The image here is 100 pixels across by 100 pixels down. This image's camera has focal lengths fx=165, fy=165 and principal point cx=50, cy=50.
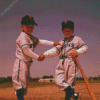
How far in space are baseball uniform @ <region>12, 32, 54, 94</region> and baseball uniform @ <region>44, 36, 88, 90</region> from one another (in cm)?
23

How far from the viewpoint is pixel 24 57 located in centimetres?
188

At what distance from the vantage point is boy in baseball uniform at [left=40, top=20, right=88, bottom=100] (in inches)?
73.5

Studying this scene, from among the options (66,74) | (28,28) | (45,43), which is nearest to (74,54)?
(66,74)

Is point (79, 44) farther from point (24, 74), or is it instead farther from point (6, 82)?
point (6, 82)

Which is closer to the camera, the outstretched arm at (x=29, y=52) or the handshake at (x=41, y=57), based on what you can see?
the outstretched arm at (x=29, y=52)

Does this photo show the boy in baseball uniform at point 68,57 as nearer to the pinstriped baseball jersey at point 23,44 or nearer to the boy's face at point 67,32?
the boy's face at point 67,32

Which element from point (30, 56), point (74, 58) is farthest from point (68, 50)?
point (30, 56)

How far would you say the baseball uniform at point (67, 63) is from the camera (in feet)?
6.17

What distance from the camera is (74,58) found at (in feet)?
6.30

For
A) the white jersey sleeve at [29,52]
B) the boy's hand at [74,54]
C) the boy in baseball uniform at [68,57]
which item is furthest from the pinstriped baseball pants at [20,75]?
the boy's hand at [74,54]

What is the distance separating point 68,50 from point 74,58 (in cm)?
12

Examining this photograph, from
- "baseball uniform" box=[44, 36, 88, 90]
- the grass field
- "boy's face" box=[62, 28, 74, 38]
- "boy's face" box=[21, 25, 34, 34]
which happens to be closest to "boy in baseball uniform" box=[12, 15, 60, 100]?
"boy's face" box=[21, 25, 34, 34]

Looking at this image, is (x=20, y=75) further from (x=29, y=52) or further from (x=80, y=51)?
(x=80, y=51)

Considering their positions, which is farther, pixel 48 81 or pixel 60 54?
pixel 48 81
